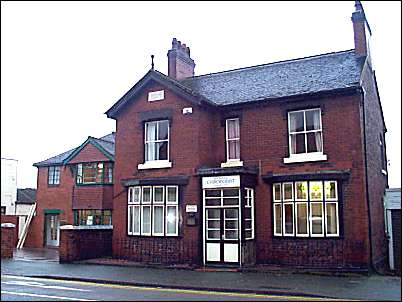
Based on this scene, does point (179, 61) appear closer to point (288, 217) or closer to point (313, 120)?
point (313, 120)

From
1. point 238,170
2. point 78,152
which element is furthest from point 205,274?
point 78,152

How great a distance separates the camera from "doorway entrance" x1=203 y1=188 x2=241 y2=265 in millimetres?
18625

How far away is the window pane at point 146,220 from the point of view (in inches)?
813

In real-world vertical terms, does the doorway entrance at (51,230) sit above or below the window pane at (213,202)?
below

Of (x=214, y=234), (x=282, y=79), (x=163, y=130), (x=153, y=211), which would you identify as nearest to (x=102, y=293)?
(x=214, y=234)

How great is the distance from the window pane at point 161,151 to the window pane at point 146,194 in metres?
1.46

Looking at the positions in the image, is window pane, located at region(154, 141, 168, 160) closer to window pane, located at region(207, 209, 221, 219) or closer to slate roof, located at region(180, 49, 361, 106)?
slate roof, located at region(180, 49, 361, 106)

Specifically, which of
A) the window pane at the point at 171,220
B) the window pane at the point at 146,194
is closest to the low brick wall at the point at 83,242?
the window pane at the point at 146,194

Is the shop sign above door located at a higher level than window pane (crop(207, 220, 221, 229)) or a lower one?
higher

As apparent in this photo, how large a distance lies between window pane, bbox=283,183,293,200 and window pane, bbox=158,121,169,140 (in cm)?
575

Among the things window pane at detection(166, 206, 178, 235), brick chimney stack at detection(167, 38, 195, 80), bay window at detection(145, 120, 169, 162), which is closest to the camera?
window pane at detection(166, 206, 178, 235)

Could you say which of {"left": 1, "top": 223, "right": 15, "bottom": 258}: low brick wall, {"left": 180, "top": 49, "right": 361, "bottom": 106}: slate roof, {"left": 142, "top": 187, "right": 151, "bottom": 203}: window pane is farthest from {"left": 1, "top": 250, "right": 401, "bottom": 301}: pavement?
{"left": 180, "top": 49, "right": 361, "bottom": 106}: slate roof

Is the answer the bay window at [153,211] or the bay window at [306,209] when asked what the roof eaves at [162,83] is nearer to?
the bay window at [153,211]

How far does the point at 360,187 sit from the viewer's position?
57.1ft
